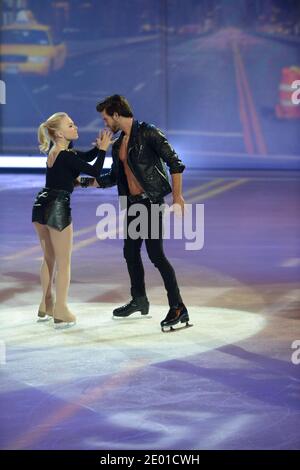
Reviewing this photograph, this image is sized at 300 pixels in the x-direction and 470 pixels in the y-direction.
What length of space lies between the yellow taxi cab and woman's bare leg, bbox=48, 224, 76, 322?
58.8ft

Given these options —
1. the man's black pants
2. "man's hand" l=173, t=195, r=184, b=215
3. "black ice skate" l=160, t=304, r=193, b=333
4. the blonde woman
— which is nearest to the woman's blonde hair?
the blonde woman

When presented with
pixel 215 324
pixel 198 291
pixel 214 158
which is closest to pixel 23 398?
pixel 215 324

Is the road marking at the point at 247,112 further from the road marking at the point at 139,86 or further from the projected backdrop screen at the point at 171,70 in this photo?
the road marking at the point at 139,86

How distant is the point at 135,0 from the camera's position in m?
26.8

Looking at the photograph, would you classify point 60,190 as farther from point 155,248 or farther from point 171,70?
point 171,70

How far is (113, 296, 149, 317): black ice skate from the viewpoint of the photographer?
394 inches

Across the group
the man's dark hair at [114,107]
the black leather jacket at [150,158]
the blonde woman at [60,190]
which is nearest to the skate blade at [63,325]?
the blonde woman at [60,190]

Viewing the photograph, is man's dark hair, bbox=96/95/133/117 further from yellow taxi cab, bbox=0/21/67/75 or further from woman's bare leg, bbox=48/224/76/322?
yellow taxi cab, bbox=0/21/67/75

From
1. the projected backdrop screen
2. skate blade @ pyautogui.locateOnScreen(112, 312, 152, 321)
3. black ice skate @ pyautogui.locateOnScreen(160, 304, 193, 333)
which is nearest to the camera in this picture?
black ice skate @ pyautogui.locateOnScreen(160, 304, 193, 333)

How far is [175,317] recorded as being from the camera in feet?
31.1

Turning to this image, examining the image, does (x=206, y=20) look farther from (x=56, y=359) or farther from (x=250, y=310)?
(x=56, y=359)

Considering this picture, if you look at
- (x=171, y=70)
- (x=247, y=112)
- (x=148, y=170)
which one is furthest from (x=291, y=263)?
(x=171, y=70)

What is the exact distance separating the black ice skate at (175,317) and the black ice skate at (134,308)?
1.84 ft
